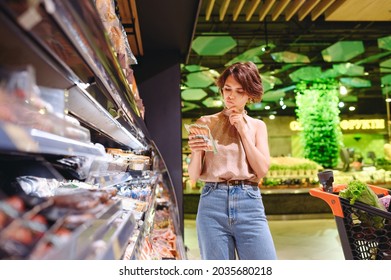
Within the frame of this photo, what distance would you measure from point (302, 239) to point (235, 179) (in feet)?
10.8

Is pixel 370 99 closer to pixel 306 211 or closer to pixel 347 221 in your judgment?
pixel 306 211

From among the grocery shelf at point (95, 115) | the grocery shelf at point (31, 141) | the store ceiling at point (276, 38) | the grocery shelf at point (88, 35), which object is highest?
the store ceiling at point (276, 38)

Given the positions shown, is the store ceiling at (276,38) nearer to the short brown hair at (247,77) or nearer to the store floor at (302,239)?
the short brown hair at (247,77)

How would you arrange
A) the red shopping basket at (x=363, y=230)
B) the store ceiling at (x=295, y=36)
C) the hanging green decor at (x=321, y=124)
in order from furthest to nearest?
1. the hanging green decor at (x=321, y=124)
2. the store ceiling at (x=295, y=36)
3. the red shopping basket at (x=363, y=230)

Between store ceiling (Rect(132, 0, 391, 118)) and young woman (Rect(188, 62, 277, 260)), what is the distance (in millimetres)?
1406

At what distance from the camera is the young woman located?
1.54 m

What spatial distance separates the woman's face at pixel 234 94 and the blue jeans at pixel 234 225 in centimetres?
35

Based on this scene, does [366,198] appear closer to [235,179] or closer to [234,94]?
[235,179]

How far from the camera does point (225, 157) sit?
63.2 inches

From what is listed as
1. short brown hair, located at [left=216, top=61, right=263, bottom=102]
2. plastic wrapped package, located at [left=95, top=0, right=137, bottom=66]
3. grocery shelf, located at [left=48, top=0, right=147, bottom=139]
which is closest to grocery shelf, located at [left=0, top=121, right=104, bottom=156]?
grocery shelf, located at [left=48, top=0, right=147, bottom=139]

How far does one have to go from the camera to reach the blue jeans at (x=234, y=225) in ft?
5.03

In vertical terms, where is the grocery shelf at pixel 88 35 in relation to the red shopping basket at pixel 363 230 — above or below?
above

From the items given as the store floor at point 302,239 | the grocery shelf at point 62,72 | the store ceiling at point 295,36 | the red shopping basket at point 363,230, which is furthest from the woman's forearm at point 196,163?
the store floor at point 302,239

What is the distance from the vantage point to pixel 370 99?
16438mm
